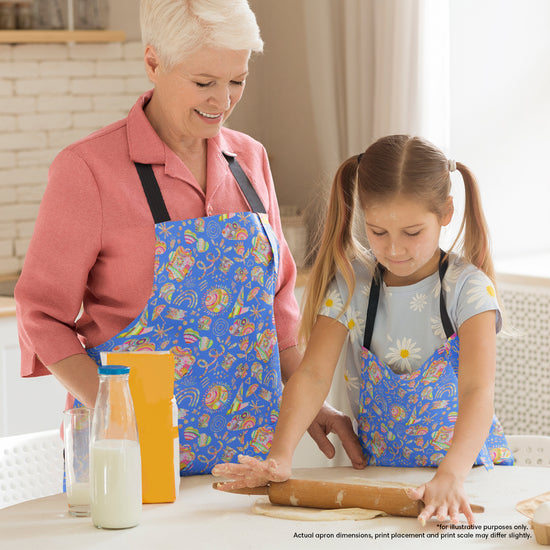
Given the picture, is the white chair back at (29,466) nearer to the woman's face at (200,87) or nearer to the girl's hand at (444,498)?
the woman's face at (200,87)

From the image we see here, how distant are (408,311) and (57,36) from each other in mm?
2016

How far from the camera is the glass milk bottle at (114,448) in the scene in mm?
1223

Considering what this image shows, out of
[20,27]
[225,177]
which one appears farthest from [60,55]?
[225,177]

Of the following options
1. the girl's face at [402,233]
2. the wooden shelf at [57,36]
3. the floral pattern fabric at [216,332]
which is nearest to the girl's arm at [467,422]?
the girl's face at [402,233]

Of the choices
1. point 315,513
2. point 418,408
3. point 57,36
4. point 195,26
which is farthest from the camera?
point 57,36

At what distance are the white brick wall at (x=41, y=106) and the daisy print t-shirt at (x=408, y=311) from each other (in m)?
1.89

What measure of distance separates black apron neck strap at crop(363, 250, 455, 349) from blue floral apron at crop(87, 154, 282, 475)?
0.17 m

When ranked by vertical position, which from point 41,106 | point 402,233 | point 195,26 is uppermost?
point 195,26

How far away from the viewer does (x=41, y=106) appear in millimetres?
3219

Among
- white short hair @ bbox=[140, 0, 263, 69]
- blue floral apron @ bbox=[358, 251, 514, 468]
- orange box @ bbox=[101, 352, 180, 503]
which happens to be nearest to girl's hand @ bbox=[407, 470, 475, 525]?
blue floral apron @ bbox=[358, 251, 514, 468]

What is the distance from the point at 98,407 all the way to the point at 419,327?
618 mm

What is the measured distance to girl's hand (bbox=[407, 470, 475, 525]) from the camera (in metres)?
1.26

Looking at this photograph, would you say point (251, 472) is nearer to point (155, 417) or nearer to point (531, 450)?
point (155, 417)

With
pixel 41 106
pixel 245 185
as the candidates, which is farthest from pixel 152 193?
pixel 41 106
